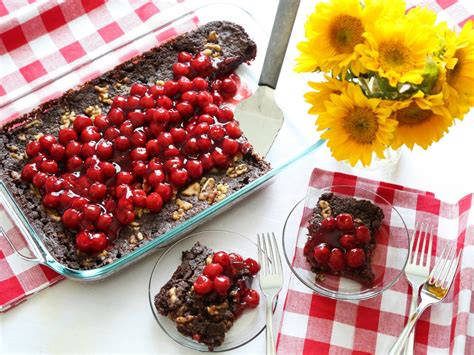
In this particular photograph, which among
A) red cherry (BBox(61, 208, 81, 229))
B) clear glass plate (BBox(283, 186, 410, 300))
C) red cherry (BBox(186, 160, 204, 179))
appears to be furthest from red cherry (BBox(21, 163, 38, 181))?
clear glass plate (BBox(283, 186, 410, 300))

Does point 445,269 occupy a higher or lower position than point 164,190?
lower

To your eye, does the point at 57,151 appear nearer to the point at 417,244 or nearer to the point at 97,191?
the point at 97,191

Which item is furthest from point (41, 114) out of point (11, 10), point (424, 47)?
point (424, 47)

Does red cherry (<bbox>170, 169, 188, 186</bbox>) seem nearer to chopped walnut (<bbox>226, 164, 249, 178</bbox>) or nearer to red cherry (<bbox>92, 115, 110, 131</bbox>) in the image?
chopped walnut (<bbox>226, 164, 249, 178</bbox>)

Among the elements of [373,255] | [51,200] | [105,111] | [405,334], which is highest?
[105,111]

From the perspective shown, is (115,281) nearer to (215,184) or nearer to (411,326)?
(215,184)

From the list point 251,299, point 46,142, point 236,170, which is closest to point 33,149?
point 46,142
